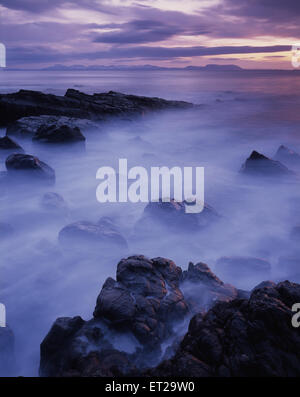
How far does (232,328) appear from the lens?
2461 millimetres

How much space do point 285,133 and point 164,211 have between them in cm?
1252

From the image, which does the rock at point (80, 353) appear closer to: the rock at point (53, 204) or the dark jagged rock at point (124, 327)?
the dark jagged rock at point (124, 327)

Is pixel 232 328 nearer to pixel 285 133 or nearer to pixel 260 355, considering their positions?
pixel 260 355

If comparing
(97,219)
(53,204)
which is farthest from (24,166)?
(97,219)

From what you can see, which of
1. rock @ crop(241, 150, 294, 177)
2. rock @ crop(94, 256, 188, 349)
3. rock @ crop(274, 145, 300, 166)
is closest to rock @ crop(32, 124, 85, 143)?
rock @ crop(241, 150, 294, 177)

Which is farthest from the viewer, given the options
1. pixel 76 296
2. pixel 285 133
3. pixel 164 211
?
pixel 285 133

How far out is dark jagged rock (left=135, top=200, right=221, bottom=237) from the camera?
18.5 ft

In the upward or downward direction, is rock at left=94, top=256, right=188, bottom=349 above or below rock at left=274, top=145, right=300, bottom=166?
below

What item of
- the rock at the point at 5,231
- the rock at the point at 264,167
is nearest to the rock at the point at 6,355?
the rock at the point at 5,231

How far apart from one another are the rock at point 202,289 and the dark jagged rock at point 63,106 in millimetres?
12608

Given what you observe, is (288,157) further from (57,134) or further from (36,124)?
(36,124)

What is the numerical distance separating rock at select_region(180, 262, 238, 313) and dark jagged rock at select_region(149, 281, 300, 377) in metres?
0.58

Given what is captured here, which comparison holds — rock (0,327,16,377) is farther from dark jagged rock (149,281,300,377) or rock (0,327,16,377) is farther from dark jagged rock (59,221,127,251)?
dark jagged rock (59,221,127,251)
